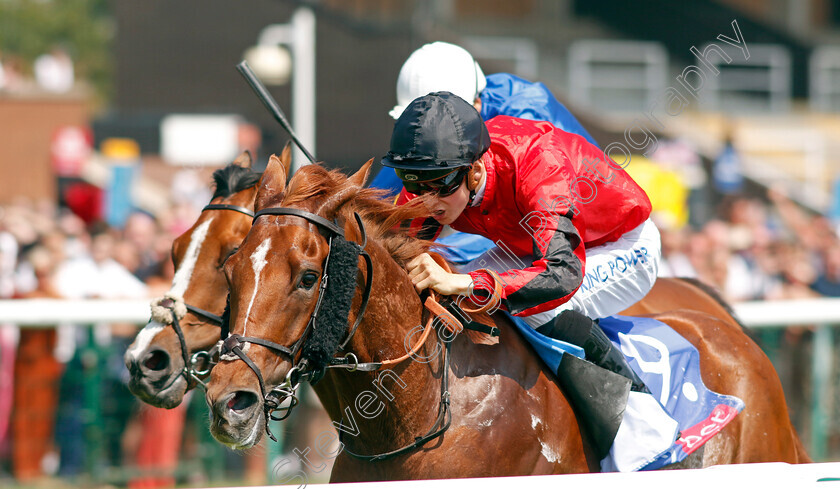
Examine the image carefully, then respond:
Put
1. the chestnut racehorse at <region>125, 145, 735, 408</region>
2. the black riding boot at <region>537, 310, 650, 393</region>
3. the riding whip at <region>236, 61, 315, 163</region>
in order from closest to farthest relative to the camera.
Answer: the black riding boot at <region>537, 310, 650, 393</region> → the riding whip at <region>236, 61, 315, 163</region> → the chestnut racehorse at <region>125, 145, 735, 408</region>

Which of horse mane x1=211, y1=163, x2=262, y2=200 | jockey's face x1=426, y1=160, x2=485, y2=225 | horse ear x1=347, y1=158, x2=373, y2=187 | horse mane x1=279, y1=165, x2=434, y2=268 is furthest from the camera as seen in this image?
horse mane x1=211, y1=163, x2=262, y2=200

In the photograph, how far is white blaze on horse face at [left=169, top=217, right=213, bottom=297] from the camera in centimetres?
341

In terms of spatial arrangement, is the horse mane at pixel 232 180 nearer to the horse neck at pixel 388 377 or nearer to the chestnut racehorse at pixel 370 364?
the chestnut racehorse at pixel 370 364

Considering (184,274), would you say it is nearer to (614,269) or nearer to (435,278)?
(435,278)

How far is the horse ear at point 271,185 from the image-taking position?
7.80ft

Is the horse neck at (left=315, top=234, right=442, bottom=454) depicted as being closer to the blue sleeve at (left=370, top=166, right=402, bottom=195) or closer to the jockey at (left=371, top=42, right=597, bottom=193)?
the jockey at (left=371, top=42, right=597, bottom=193)

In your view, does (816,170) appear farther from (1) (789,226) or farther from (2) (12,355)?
(2) (12,355)

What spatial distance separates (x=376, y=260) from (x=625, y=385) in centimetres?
90

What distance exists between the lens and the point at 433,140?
246 cm

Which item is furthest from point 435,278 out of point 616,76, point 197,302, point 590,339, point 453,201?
point 616,76

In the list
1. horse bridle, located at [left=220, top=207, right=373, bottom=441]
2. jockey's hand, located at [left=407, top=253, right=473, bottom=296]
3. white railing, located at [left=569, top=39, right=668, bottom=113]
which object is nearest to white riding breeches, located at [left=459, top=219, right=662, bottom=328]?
jockey's hand, located at [left=407, top=253, right=473, bottom=296]

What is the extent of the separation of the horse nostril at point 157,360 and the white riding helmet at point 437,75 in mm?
1322

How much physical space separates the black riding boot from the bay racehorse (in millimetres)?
1257

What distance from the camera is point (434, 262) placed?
2.57 m
